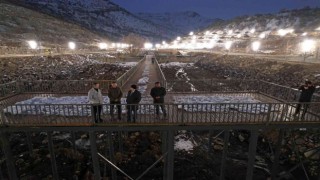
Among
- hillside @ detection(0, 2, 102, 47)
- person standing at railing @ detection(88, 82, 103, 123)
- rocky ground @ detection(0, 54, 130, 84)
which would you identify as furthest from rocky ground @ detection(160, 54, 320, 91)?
hillside @ detection(0, 2, 102, 47)

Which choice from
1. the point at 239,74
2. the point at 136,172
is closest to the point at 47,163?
the point at 136,172

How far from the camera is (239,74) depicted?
47.5m

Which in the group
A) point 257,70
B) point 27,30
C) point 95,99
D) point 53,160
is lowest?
point 53,160

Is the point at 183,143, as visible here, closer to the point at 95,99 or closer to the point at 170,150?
the point at 170,150

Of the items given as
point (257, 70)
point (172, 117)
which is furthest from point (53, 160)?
point (257, 70)

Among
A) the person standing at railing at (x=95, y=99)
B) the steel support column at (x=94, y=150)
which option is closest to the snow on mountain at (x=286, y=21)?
the person standing at railing at (x=95, y=99)

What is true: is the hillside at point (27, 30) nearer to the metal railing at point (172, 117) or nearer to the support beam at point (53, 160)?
the support beam at point (53, 160)

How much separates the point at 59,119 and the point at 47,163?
21.8 ft

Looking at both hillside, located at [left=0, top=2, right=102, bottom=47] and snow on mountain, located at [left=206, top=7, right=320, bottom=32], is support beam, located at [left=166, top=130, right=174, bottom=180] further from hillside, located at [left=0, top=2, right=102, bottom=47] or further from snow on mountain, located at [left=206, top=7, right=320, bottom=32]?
snow on mountain, located at [left=206, top=7, right=320, bottom=32]

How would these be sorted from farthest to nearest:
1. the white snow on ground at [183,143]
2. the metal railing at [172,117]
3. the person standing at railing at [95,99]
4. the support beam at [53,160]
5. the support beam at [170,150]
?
the white snow on ground at [183,143]
the support beam at [53,160]
the person standing at railing at [95,99]
the support beam at [170,150]
the metal railing at [172,117]

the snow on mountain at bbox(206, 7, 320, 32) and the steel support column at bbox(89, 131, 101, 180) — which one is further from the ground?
the snow on mountain at bbox(206, 7, 320, 32)

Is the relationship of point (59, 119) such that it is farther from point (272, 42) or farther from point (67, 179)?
point (272, 42)

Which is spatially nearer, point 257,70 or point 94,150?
point 94,150

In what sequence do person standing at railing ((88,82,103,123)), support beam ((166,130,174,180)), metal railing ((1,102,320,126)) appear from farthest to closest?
person standing at railing ((88,82,103,123))
support beam ((166,130,174,180))
metal railing ((1,102,320,126))
